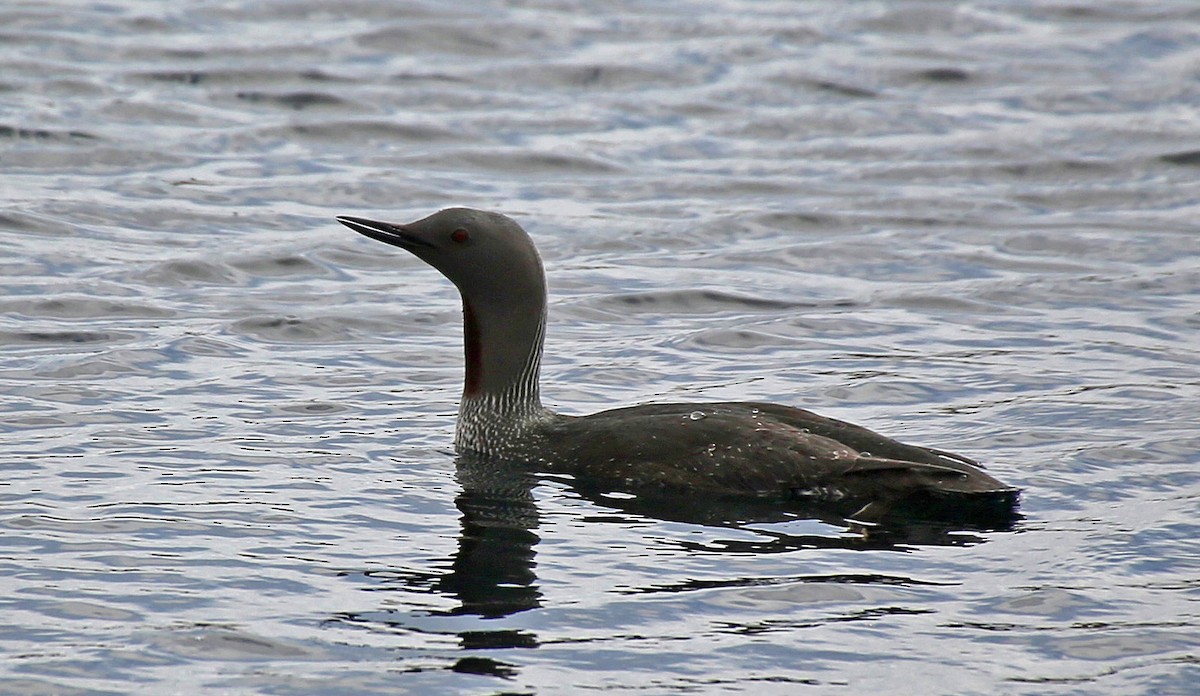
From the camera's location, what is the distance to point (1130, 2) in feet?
72.4

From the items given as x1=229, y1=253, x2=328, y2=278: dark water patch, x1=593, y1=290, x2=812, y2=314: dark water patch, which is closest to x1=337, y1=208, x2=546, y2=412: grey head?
x1=593, y1=290, x2=812, y2=314: dark water patch

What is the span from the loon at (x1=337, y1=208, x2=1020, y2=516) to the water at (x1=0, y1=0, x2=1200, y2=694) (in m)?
0.25

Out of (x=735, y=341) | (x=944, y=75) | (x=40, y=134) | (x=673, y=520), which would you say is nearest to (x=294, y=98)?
(x=40, y=134)

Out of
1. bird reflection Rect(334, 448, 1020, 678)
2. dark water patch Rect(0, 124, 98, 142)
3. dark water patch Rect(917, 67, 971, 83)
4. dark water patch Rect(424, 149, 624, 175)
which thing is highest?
dark water patch Rect(917, 67, 971, 83)

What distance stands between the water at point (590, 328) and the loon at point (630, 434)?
25cm

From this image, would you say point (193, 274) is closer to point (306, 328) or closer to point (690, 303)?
point (306, 328)

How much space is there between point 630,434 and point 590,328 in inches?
124

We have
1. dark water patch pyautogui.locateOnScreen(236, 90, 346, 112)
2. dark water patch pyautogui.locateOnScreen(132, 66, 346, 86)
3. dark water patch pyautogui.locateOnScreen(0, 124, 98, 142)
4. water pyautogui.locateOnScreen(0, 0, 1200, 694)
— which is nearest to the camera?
water pyautogui.locateOnScreen(0, 0, 1200, 694)

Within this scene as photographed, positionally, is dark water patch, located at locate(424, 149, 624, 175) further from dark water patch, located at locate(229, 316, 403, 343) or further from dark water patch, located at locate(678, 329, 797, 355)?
dark water patch, located at locate(678, 329, 797, 355)

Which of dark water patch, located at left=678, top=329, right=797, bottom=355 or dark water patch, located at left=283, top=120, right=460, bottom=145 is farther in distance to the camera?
dark water patch, located at left=283, top=120, right=460, bottom=145

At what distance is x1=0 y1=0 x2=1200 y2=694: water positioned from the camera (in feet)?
22.5

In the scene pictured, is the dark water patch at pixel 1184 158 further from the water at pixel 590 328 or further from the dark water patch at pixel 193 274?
the dark water patch at pixel 193 274

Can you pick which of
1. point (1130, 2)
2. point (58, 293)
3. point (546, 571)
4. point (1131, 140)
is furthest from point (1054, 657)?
point (1130, 2)

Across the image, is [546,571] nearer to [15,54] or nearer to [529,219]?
[529,219]
